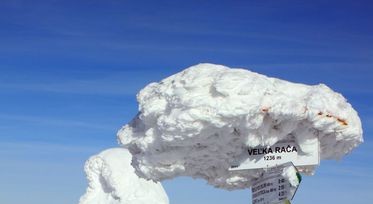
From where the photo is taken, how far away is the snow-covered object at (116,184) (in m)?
21.9

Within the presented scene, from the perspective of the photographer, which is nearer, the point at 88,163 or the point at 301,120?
the point at 301,120

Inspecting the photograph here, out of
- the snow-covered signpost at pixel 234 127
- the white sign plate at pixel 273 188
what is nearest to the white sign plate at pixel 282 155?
the snow-covered signpost at pixel 234 127

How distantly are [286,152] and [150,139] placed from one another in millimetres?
1833

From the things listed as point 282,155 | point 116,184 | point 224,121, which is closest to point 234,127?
point 224,121

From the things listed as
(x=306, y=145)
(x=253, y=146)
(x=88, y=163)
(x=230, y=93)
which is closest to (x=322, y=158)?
(x=306, y=145)

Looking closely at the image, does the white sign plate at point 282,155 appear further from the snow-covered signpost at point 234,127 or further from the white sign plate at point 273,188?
the white sign plate at point 273,188

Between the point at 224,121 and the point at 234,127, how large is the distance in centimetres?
26

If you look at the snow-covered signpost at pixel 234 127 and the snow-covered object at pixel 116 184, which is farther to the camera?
the snow-covered object at pixel 116 184

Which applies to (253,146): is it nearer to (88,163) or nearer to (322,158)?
(322,158)

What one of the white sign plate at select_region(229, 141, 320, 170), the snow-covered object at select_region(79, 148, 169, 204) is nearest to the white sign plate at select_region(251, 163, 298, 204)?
the white sign plate at select_region(229, 141, 320, 170)

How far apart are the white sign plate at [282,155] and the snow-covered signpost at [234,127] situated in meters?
0.01

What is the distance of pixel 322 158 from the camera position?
1065 cm

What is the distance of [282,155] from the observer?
986cm

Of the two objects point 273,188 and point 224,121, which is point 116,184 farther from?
point 224,121
